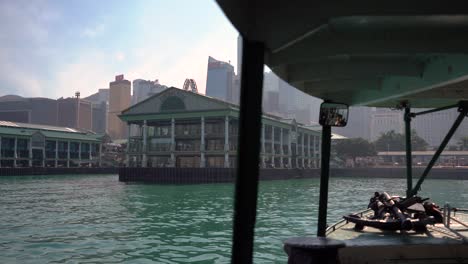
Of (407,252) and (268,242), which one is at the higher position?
(407,252)

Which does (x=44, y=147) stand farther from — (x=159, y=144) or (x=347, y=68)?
(x=347, y=68)

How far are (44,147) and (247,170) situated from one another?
96.8 meters

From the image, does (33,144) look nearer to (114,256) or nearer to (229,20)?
(114,256)

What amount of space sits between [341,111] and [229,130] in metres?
65.7

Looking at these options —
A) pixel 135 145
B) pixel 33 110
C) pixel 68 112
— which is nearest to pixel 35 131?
pixel 135 145

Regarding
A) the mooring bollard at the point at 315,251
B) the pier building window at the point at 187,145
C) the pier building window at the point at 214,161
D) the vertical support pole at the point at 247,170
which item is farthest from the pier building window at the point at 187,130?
the vertical support pole at the point at 247,170

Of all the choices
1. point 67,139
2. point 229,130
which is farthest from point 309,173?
point 67,139

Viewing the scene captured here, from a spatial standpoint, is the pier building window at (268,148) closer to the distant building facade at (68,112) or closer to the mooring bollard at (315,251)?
the mooring bollard at (315,251)

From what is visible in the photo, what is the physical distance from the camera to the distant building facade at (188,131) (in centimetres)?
6675

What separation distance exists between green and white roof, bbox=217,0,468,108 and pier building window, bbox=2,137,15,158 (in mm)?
91016

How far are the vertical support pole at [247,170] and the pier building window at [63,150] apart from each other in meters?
101

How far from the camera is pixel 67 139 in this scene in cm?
9512

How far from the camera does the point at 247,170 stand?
2.90 m

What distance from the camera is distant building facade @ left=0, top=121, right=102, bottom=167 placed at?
85.2 metres
